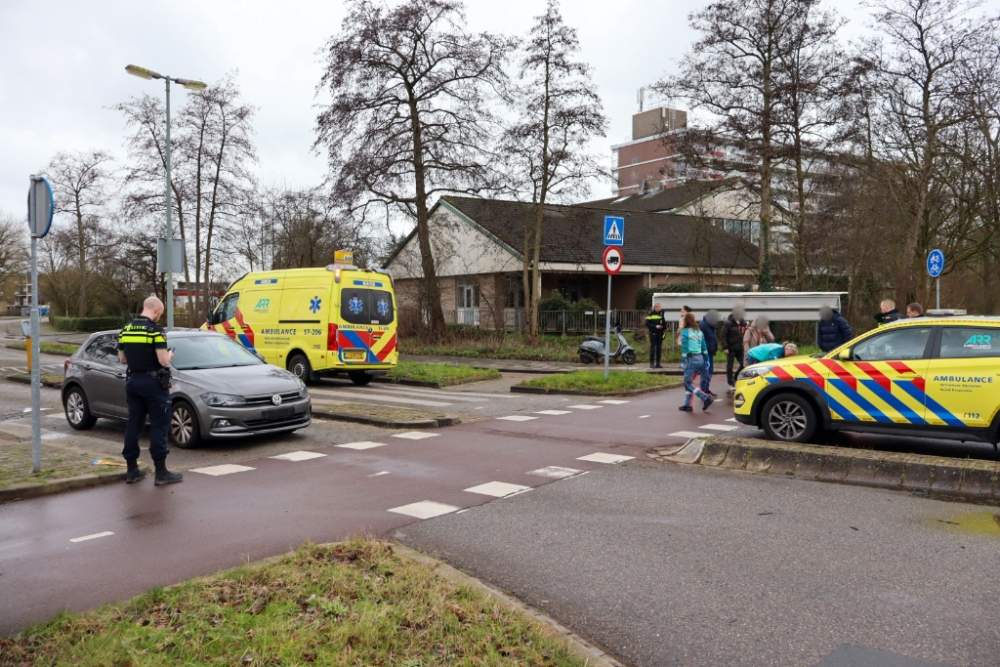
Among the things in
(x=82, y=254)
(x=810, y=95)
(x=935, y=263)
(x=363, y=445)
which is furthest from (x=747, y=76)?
(x=82, y=254)

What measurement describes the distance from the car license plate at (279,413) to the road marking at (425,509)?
3593mm

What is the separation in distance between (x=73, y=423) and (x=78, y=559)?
684 centimetres

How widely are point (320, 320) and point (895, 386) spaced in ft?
37.0

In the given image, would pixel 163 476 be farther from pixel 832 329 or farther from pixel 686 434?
pixel 832 329

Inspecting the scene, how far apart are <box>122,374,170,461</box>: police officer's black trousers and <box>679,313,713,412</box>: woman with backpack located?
8.19m

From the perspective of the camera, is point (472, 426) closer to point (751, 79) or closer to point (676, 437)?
point (676, 437)

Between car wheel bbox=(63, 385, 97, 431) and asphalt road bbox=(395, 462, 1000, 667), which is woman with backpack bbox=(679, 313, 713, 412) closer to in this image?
asphalt road bbox=(395, 462, 1000, 667)

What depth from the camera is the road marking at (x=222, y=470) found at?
8200 millimetres

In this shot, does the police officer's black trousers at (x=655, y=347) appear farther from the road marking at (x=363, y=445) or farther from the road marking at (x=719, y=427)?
the road marking at (x=363, y=445)

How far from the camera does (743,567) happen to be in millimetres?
5020

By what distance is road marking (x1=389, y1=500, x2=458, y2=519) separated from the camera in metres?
6.40

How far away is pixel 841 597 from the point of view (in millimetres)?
4508

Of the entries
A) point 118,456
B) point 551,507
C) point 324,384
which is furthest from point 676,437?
point 324,384

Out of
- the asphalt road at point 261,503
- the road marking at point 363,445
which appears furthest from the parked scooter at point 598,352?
the road marking at point 363,445
